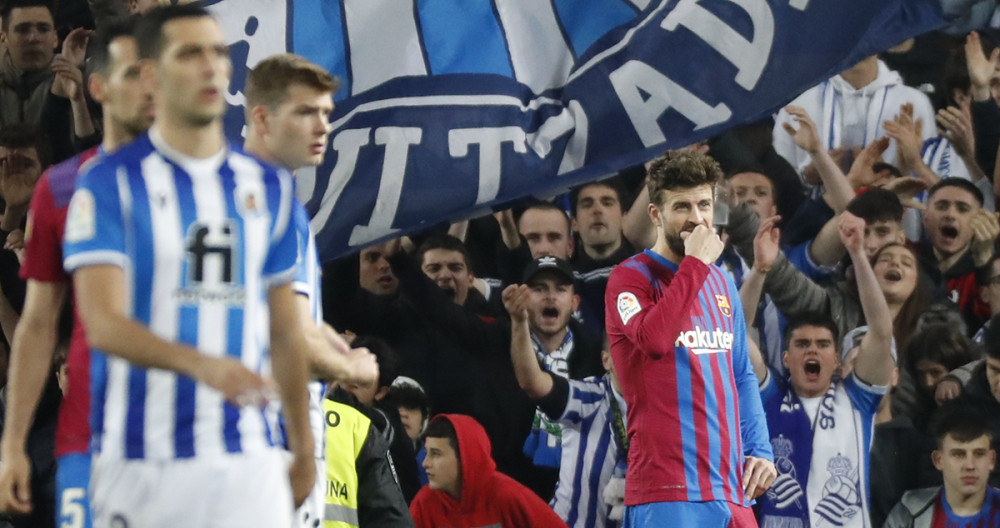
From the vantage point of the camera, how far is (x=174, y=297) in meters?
2.29

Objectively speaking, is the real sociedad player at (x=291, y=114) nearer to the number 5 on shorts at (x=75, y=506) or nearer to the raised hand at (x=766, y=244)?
the number 5 on shorts at (x=75, y=506)

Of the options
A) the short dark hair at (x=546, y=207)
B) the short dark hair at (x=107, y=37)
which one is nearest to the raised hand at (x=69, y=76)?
the short dark hair at (x=546, y=207)

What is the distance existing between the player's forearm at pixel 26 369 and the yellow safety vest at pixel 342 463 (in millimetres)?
1740

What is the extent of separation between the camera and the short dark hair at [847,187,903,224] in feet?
19.1

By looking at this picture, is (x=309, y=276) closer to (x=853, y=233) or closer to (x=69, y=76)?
(x=853, y=233)

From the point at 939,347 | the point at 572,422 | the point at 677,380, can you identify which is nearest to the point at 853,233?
the point at 939,347

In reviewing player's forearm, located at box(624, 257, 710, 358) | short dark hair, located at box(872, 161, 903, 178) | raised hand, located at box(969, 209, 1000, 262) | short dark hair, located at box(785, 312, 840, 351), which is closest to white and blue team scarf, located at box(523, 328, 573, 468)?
short dark hair, located at box(785, 312, 840, 351)

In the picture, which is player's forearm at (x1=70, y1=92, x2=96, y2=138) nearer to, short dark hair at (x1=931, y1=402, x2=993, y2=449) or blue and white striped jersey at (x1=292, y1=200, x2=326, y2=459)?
blue and white striped jersey at (x1=292, y1=200, x2=326, y2=459)

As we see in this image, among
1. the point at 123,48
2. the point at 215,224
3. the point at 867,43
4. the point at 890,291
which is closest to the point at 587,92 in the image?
the point at 867,43

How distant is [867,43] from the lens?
5.42m

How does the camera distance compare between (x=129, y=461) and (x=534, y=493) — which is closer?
(x=129, y=461)

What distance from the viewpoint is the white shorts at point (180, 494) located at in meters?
2.28

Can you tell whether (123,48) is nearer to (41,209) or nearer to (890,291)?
(41,209)

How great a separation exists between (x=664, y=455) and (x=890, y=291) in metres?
2.26
